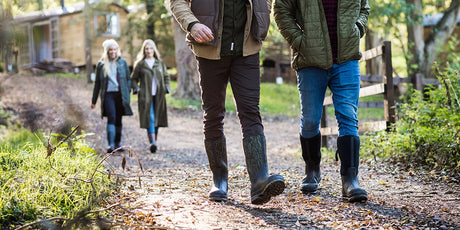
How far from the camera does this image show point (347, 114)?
4188 mm

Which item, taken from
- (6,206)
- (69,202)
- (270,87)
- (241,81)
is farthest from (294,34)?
(270,87)

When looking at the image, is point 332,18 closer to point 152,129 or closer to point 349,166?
point 349,166

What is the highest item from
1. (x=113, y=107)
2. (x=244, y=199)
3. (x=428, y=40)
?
(x=428, y=40)

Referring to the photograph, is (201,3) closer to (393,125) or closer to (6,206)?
(6,206)

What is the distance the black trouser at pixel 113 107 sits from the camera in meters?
9.31

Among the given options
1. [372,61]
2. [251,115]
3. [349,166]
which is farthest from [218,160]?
[372,61]

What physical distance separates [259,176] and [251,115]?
0.45 metres

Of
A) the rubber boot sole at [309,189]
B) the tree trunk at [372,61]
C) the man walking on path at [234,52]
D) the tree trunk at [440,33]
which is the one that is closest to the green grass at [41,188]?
the man walking on path at [234,52]

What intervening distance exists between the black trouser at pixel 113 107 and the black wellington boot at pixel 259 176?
19.4 feet

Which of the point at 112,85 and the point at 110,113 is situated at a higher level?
the point at 112,85

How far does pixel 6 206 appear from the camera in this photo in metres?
3.28

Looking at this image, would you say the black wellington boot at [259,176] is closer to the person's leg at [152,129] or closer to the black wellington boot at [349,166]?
the black wellington boot at [349,166]

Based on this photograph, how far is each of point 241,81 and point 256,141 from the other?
17.7 inches

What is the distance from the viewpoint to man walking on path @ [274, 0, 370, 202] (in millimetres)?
4199
